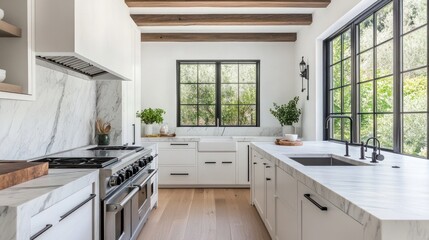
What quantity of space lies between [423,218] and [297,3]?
3209 millimetres

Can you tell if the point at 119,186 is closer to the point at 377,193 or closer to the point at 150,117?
the point at 377,193

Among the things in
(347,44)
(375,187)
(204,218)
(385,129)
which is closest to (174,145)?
(204,218)

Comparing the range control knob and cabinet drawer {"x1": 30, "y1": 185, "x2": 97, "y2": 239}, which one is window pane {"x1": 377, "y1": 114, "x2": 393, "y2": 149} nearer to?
the range control knob

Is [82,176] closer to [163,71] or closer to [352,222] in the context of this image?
[352,222]

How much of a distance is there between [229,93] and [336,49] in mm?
2058

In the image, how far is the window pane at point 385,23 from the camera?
2.58 metres

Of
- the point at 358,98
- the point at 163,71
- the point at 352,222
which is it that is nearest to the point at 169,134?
the point at 163,71

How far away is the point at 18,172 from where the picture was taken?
133 cm

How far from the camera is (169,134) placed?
489 cm

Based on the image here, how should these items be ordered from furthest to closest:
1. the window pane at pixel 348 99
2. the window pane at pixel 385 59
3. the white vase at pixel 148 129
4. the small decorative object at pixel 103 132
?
the white vase at pixel 148 129 < the window pane at pixel 348 99 < the small decorative object at pixel 103 132 < the window pane at pixel 385 59

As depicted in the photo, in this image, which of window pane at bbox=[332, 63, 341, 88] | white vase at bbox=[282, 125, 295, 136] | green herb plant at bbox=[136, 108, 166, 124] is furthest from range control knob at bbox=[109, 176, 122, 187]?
white vase at bbox=[282, 125, 295, 136]

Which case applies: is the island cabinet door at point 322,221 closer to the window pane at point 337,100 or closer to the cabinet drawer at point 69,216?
the cabinet drawer at point 69,216

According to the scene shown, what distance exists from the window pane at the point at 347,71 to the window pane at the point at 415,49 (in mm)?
951

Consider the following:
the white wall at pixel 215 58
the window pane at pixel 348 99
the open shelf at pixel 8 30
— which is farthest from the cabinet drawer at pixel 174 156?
the open shelf at pixel 8 30
